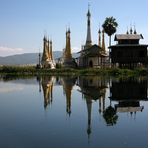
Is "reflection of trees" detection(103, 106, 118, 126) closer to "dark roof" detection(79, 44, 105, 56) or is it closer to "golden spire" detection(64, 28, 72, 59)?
"dark roof" detection(79, 44, 105, 56)

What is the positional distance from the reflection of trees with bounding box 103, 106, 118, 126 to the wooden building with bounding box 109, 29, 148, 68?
56.9m

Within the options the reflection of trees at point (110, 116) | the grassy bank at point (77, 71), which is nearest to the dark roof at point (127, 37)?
the grassy bank at point (77, 71)

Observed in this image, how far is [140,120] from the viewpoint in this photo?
1930 cm

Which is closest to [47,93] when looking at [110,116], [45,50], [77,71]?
[110,116]

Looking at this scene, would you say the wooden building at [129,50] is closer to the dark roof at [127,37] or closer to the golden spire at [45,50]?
the dark roof at [127,37]

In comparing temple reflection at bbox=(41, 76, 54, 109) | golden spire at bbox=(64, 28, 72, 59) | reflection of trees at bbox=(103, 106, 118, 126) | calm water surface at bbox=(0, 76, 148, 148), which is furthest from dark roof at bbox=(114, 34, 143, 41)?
reflection of trees at bbox=(103, 106, 118, 126)

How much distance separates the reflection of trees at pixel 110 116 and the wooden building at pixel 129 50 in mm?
56914

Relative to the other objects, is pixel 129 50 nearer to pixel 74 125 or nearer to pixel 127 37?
pixel 127 37

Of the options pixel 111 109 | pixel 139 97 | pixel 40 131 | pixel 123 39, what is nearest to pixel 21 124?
pixel 40 131

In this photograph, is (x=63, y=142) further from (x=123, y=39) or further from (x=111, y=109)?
(x=123, y=39)

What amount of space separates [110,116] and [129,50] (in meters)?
60.6

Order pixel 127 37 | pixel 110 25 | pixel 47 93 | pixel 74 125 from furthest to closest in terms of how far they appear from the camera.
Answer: pixel 110 25, pixel 127 37, pixel 47 93, pixel 74 125

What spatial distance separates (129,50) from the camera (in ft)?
262

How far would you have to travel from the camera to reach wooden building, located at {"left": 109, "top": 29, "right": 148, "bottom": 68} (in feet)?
262
